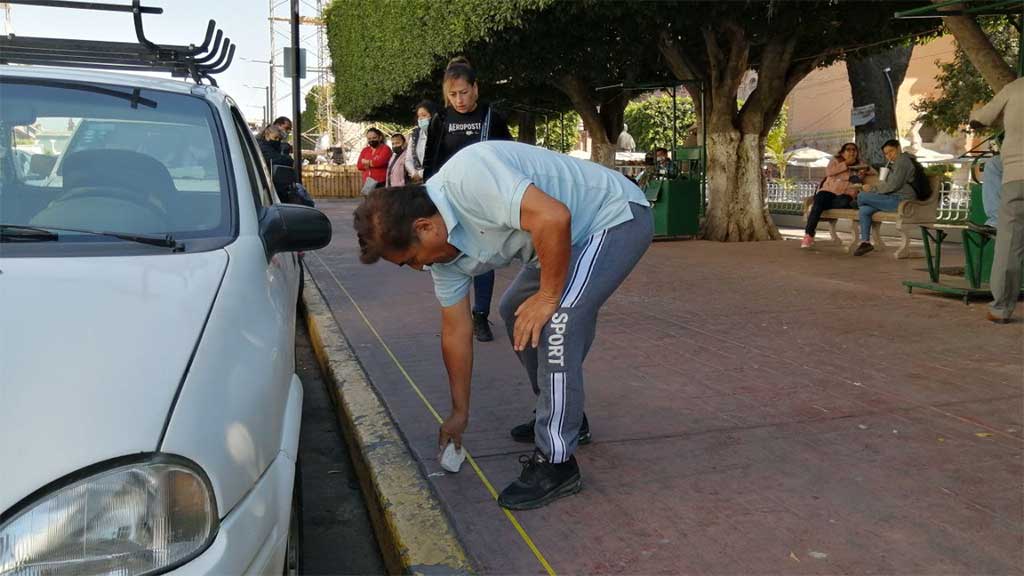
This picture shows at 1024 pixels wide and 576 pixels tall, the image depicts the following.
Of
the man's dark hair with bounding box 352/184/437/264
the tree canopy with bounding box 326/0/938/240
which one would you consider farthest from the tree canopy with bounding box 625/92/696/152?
the man's dark hair with bounding box 352/184/437/264

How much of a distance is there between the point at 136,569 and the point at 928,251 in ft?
24.2

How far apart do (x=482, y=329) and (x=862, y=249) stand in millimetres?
6825

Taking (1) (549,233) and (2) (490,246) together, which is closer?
(1) (549,233)

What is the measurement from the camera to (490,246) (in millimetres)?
3014

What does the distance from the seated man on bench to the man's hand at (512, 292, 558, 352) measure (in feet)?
29.4

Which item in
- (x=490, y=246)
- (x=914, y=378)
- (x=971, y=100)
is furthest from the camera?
(x=971, y=100)

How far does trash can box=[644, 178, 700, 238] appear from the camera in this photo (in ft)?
44.5

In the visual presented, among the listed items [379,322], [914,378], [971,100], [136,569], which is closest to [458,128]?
[379,322]

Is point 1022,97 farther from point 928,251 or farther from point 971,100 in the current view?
point 971,100

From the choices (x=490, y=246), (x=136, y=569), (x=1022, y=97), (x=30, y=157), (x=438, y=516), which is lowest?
(x=438, y=516)

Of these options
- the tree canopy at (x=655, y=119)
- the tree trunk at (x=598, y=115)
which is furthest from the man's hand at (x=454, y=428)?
the tree canopy at (x=655, y=119)

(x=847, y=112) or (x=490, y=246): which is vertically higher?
(x=847, y=112)

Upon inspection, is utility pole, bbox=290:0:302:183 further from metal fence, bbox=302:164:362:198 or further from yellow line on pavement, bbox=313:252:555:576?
metal fence, bbox=302:164:362:198

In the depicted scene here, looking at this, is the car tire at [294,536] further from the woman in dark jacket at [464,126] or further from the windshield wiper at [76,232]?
the woman in dark jacket at [464,126]
